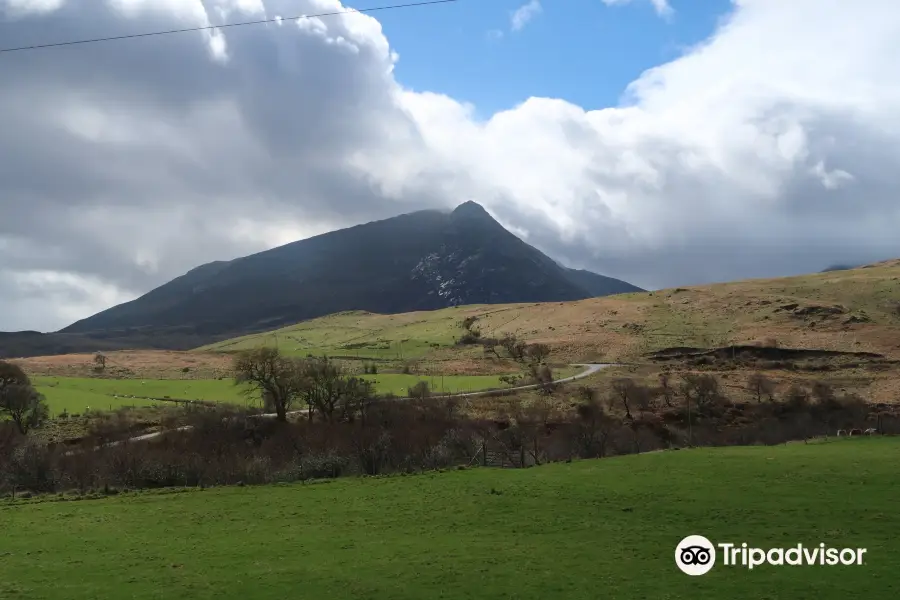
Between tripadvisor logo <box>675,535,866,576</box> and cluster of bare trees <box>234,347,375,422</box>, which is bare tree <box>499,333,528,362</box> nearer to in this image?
cluster of bare trees <box>234,347,375,422</box>

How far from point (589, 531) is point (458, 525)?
17.9ft

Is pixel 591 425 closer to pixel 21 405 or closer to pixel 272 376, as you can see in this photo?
pixel 272 376

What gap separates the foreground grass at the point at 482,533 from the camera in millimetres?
19297

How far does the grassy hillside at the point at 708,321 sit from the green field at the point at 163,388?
35.9m

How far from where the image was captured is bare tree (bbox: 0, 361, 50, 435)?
65.2 m

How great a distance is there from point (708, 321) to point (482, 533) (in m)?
133

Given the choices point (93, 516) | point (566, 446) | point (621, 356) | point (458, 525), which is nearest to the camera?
point (458, 525)

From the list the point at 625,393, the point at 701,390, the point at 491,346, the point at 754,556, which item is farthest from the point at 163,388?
the point at 754,556

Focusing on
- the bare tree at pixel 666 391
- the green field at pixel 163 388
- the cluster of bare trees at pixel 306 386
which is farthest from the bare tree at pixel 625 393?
the cluster of bare trees at pixel 306 386

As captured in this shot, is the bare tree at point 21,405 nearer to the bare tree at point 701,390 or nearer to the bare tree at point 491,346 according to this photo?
the bare tree at point 701,390

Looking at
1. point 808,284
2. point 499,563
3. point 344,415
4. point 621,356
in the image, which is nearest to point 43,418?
point 344,415

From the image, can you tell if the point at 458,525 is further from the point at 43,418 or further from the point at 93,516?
the point at 43,418

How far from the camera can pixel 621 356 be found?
414 ft

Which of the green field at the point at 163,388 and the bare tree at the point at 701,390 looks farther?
the green field at the point at 163,388
